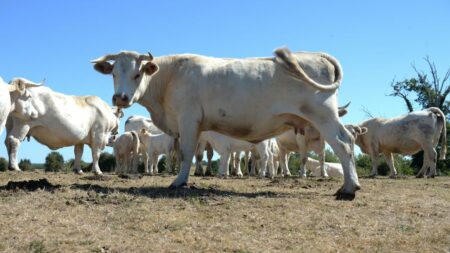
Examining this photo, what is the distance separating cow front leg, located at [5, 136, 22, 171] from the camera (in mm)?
15031

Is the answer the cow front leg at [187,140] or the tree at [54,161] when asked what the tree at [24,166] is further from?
the cow front leg at [187,140]

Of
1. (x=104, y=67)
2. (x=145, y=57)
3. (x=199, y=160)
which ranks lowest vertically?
(x=199, y=160)

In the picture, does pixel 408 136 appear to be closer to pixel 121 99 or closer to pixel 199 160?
pixel 199 160

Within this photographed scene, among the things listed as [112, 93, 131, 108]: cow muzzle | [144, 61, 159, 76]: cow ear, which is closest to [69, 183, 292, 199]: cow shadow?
[112, 93, 131, 108]: cow muzzle

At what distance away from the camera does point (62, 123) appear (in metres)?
15.7

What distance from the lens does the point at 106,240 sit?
225 inches

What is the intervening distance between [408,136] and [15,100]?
1525 centimetres

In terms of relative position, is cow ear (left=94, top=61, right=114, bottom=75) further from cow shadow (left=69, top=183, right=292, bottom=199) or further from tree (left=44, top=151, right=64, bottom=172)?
tree (left=44, top=151, right=64, bottom=172)

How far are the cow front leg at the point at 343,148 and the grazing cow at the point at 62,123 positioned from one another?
825cm

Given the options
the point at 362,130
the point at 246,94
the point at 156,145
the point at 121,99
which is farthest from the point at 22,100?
the point at 362,130

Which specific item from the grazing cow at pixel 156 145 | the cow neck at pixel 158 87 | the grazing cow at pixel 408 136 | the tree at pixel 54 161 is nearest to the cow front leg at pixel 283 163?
the grazing cow at pixel 408 136

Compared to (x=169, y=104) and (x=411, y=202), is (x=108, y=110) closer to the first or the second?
(x=169, y=104)

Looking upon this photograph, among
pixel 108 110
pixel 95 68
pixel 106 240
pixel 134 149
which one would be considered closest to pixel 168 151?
pixel 134 149

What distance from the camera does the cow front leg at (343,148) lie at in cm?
938
